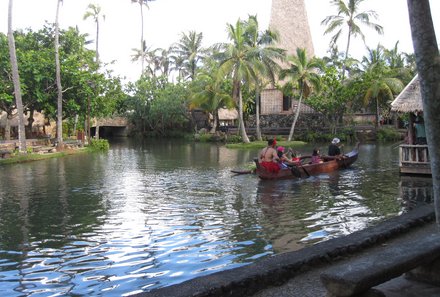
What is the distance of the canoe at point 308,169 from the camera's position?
15016 millimetres

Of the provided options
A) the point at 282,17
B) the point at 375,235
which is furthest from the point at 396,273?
the point at 282,17

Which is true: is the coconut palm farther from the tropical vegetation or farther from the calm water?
the calm water

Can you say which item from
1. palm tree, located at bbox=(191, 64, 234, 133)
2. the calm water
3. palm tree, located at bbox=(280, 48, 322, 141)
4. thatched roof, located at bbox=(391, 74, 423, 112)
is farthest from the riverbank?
thatched roof, located at bbox=(391, 74, 423, 112)

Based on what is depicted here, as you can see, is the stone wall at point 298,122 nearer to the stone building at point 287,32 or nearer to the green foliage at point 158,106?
the stone building at point 287,32

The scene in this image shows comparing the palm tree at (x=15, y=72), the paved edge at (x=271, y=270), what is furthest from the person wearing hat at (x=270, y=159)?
the palm tree at (x=15, y=72)

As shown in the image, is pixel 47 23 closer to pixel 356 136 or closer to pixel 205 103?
pixel 205 103

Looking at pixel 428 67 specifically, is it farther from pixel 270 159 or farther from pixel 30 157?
pixel 30 157

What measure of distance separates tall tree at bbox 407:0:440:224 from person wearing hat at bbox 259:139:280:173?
1157 cm

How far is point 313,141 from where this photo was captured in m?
38.4

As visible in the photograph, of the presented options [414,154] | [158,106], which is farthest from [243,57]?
[158,106]

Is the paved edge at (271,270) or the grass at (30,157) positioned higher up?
the grass at (30,157)

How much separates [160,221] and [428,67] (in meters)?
7.28

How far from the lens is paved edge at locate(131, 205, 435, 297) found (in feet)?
13.3

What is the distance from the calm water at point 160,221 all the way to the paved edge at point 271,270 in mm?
1641
